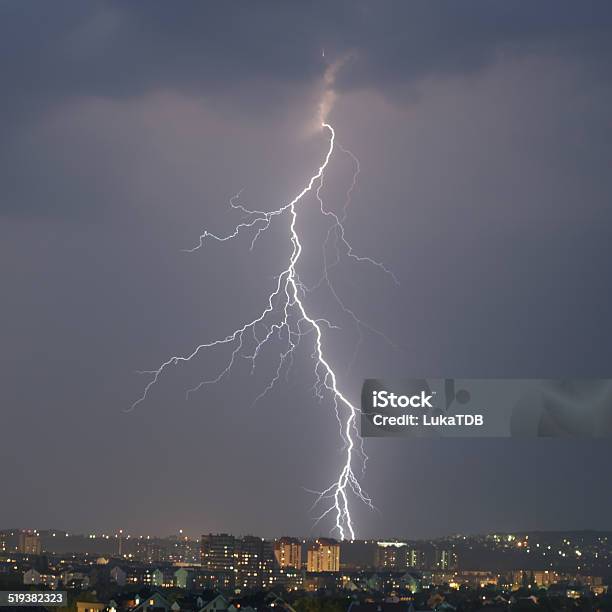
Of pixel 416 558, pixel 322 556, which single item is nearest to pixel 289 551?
pixel 322 556

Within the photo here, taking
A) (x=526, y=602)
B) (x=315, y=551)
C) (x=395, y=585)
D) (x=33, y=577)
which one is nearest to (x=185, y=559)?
(x=315, y=551)

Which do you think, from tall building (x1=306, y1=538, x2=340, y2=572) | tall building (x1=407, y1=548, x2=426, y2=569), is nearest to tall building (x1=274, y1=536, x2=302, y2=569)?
tall building (x1=306, y1=538, x2=340, y2=572)

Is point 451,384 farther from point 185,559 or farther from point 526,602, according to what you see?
point 185,559

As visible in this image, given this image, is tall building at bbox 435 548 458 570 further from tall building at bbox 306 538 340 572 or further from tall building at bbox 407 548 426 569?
tall building at bbox 306 538 340 572

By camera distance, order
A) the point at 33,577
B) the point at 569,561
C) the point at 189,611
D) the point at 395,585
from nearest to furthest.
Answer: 1. the point at 189,611
2. the point at 33,577
3. the point at 395,585
4. the point at 569,561

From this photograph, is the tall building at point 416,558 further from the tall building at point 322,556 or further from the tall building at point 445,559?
the tall building at point 322,556

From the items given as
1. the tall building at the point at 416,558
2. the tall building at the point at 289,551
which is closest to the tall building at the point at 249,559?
the tall building at the point at 289,551
